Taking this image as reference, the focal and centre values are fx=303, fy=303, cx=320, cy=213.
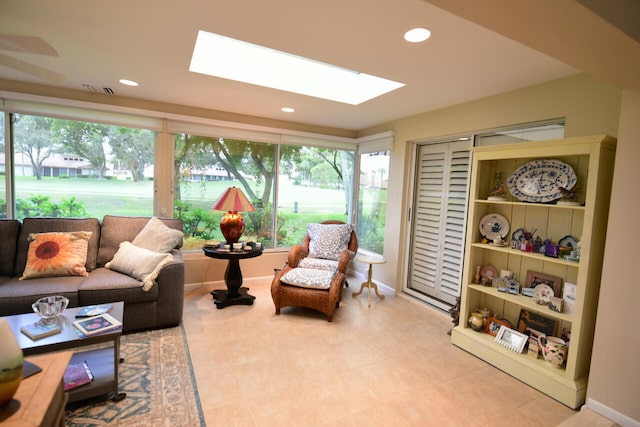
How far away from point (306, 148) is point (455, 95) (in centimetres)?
224

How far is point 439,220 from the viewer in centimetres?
354

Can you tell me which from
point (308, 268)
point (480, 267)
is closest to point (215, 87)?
point (308, 268)

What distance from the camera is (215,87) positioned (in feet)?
9.55

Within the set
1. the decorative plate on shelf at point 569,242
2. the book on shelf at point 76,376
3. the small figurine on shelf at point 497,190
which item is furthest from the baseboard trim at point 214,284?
the decorative plate on shelf at point 569,242

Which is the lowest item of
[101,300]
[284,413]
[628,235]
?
[284,413]

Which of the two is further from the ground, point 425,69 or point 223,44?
point 223,44

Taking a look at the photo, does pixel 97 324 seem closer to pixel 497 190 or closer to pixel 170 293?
pixel 170 293

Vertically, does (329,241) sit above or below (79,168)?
below

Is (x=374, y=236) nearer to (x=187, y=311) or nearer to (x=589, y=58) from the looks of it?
(x=187, y=311)

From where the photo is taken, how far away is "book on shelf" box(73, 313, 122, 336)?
5.91 ft

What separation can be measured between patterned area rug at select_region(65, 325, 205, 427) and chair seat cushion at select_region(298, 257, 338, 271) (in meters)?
1.46

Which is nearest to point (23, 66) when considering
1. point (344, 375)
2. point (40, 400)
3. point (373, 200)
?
point (40, 400)

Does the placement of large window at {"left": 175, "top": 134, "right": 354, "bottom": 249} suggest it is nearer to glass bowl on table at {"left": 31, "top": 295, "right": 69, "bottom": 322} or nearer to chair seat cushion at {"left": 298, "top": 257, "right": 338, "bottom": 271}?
chair seat cushion at {"left": 298, "top": 257, "right": 338, "bottom": 271}

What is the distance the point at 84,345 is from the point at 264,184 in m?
2.91
